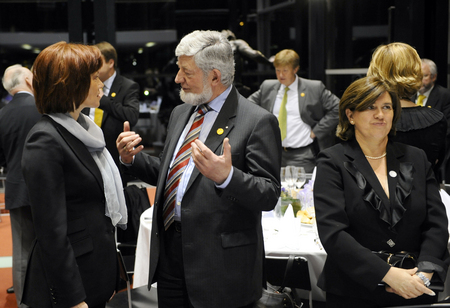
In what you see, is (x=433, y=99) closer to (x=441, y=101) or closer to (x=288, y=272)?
(x=441, y=101)

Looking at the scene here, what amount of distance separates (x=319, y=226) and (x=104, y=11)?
5.23 meters

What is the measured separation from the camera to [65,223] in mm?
1653

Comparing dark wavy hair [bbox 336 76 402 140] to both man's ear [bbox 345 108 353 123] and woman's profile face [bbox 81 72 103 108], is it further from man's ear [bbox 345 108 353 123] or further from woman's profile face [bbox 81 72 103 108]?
woman's profile face [bbox 81 72 103 108]

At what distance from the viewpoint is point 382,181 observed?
1979mm

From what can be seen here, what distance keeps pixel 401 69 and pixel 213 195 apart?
4.28ft

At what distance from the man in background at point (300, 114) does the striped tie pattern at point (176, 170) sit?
123 inches

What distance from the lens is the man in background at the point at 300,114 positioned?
16.7 ft

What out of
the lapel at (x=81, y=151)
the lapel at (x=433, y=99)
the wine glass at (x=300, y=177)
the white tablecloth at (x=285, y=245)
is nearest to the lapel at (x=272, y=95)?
the lapel at (x=433, y=99)

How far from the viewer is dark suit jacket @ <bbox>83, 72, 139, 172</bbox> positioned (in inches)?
160

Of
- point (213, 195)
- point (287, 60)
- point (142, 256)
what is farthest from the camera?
point (287, 60)

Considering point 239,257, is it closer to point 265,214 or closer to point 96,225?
point 96,225

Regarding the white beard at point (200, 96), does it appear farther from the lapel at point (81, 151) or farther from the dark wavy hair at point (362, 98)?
the dark wavy hair at point (362, 98)

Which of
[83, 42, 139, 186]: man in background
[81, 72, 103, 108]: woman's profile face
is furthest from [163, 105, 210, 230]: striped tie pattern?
[83, 42, 139, 186]: man in background

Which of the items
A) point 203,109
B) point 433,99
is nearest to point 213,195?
point 203,109
